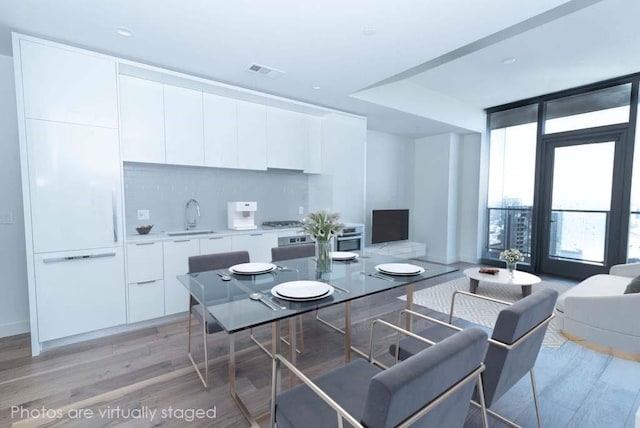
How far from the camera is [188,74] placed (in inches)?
123

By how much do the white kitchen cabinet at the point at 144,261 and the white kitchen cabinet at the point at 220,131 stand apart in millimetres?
1112

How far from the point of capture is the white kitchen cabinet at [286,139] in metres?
3.96

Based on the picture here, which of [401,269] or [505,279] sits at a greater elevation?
[401,269]

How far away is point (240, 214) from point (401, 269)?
2319mm

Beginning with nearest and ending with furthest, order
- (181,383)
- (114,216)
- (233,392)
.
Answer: (233,392) → (181,383) → (114,216)

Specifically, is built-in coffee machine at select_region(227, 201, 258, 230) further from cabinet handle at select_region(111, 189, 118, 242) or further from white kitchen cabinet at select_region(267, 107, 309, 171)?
cabinet handle at select_region(111, 189, 118, 242)

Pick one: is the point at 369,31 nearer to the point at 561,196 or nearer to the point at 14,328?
the point at 14,328

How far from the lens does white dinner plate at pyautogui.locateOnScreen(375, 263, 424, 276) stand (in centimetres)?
206

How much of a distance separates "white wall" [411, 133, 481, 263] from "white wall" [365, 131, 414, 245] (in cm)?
27

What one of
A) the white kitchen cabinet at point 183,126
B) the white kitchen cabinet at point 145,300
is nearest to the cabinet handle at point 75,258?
the white kitchen cabinet at point 145,300

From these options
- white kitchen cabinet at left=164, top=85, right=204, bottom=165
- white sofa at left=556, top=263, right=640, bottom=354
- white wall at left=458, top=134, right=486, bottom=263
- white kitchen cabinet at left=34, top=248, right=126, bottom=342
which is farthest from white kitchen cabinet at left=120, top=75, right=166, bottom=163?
white wall at left=458, top=134, right=486, bottom=263

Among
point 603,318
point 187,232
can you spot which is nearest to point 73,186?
point 187,232

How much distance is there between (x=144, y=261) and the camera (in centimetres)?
293

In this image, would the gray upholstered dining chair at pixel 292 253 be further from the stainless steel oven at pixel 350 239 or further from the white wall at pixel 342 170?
the white wall at pixel 342 170
